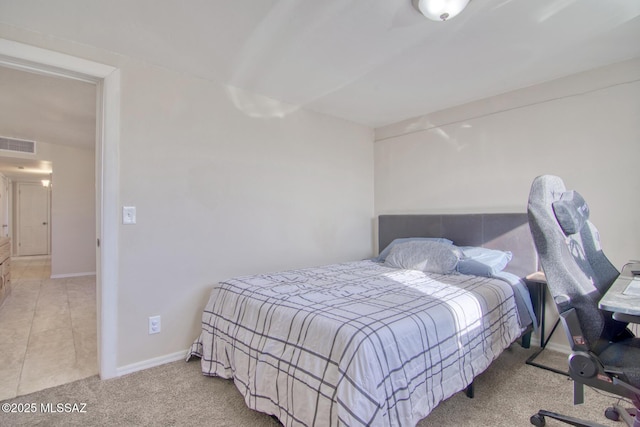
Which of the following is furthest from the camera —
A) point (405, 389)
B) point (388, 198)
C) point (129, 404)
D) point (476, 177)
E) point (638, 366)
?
point (388, 198)

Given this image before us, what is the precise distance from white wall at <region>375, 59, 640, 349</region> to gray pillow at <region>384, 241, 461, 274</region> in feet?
2.27

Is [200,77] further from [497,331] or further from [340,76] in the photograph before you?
[497,331]

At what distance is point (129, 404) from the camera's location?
187 cm

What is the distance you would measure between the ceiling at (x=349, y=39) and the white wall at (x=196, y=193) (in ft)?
0.61

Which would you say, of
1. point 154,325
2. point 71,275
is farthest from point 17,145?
point 154,325

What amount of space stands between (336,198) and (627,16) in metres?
2.57

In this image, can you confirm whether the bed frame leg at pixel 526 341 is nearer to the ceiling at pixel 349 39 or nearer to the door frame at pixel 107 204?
the ceiling at pixel 349 39

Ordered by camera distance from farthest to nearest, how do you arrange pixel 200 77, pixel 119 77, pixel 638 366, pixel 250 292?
1. pixel 200 77
2. pixel 119 77
3. pixel 250 292
4. pixel 638 366

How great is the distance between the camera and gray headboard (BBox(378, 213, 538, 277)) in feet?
8.88

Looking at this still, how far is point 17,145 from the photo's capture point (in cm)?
Answer: 502

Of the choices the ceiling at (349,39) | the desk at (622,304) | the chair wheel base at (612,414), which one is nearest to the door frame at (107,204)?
the ceiling at (349,39)

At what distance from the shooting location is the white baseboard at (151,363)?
7.29 ft

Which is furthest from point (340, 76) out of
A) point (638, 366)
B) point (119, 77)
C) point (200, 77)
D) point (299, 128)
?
point (638, 366)

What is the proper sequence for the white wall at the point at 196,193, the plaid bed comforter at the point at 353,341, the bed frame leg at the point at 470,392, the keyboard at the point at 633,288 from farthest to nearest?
the white wall at the point at 196,193
the bed frame leg at the point at 470,392
the plaid bed comforter at the point at 353,341
the keyboard at the point at 633,288
